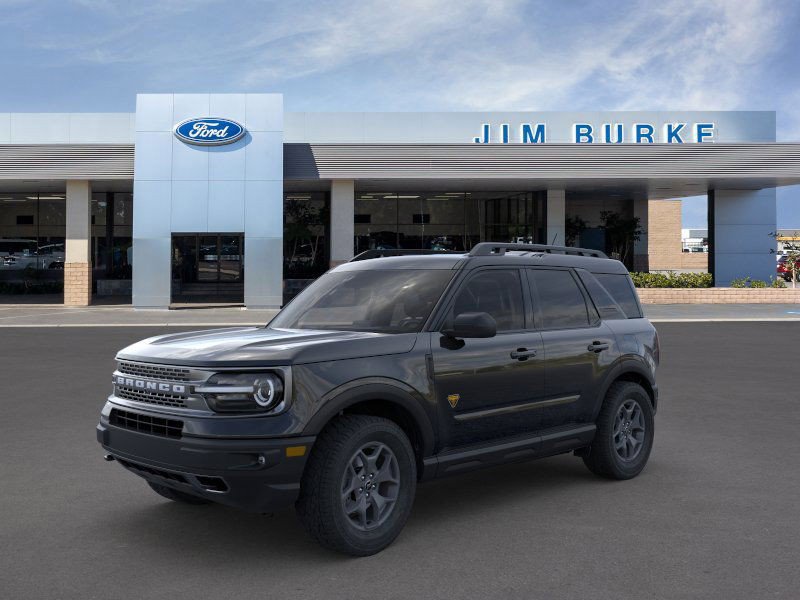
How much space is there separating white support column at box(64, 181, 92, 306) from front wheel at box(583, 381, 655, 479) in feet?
90.6

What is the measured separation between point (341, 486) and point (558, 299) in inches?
104

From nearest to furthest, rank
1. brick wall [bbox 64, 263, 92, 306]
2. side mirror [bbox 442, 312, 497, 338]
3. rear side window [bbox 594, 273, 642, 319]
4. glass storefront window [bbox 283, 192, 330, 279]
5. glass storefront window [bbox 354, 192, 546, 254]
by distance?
side mirror [bbox 442, 312, 497, 338] → rear side window [bbox 594, 273, 642, 319] → brick wall [bbox 64, 263, 92, 306] → glass storefront window [bbox 283, 192, 330, 279] → glass storefront window [bbox 354, 192, 546, 254]

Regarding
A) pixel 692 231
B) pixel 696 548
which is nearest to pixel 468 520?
pixel 696 548

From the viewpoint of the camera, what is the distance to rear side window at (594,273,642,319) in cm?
747

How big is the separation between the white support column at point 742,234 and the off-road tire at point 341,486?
109ft

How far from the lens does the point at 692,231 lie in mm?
192125

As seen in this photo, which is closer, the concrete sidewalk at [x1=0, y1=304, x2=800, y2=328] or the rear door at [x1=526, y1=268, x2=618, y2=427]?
the rear door at [x1=526, y1=268, x2=618, y2=427]

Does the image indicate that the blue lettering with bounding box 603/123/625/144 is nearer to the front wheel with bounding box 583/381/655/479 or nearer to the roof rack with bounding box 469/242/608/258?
the roof rack with bounding box 469/242/608/258

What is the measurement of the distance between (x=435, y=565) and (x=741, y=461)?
3920 millimetres

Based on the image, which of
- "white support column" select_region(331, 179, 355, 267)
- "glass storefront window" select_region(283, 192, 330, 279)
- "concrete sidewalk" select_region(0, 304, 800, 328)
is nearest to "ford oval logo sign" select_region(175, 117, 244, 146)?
"white support column" select_region(331, 179, 355, 267)

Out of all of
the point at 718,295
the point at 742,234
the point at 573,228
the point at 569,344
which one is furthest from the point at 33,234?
the point at 569,344

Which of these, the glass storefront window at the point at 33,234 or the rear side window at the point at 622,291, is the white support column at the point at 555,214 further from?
the rear side window at the point at 622,291

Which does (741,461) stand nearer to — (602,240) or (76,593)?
(76,593)

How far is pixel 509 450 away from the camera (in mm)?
6043
